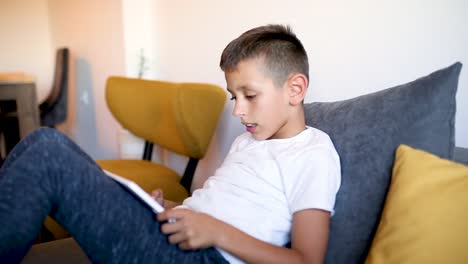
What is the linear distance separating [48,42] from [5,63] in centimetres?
43

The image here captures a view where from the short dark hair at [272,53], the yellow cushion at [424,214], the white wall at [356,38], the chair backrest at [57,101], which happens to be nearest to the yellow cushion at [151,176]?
the white wall at [356,38]

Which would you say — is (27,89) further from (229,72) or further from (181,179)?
(229,72)

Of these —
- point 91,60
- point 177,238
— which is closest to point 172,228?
point 177,238

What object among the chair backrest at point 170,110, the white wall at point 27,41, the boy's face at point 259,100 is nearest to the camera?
the boy's face at point 259,100

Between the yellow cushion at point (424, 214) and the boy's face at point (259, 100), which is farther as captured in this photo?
the boy's face at point (259, 100)

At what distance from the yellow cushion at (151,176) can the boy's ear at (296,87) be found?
2.58ft

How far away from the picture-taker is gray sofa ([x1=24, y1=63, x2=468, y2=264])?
2.64 ft

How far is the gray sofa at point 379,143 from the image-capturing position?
80cm

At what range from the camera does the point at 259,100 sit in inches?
37.8

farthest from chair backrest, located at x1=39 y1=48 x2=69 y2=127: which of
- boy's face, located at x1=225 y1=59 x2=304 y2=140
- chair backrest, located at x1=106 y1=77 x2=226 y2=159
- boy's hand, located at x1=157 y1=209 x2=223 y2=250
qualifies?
boy's hand, located at x1=157 y1=209 x2=223 y2=250

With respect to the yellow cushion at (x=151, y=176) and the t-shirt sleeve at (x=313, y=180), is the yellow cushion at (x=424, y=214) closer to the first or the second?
the t-shirt sleeve at (x=313, y=180)

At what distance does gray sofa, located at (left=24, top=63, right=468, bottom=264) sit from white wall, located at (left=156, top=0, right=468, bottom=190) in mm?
250

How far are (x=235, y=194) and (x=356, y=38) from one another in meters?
0.65

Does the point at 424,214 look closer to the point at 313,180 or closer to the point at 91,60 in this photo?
the point at 313,180
